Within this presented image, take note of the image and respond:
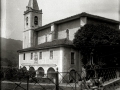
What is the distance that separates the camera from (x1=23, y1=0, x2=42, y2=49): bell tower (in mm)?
36588

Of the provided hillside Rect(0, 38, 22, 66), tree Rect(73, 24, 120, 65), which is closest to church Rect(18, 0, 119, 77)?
tree Rect(73, 24, 120, 65)

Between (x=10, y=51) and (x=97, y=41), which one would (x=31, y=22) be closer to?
(x=97, y=41)

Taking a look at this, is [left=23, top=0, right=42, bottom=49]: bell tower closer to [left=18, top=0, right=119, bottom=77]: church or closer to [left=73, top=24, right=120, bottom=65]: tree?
[left=18, top=0, right=119, bottom=77]: church

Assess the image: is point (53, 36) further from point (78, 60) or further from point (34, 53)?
A: point (78, 60)

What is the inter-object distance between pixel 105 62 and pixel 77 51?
4.28 meters

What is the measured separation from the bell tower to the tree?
15911 mm

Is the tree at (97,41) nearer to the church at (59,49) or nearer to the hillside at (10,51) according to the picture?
the church at (59,49)

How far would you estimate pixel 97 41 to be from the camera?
68.8ft

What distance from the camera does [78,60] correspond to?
2419cm

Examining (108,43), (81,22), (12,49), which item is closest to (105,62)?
(108,43)

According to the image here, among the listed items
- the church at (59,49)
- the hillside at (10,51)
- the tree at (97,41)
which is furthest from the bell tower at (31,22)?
the hillside at (10,51)

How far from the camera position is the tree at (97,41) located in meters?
21.3

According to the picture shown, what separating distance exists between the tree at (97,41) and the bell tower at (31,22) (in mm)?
15911

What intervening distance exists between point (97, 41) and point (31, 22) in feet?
65.2
